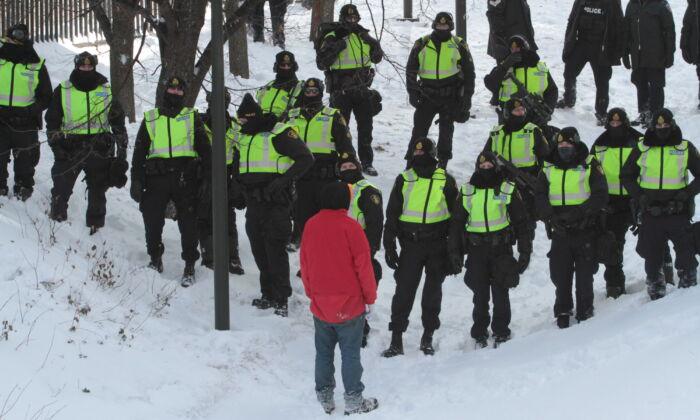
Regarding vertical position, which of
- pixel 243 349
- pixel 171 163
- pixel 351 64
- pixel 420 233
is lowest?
pixel 243 349

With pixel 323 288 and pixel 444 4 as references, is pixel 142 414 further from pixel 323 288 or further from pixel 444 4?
pixel 444 4

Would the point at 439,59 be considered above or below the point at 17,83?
above

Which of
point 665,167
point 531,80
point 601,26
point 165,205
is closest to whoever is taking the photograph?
point 665,167

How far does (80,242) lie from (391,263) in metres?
3.17

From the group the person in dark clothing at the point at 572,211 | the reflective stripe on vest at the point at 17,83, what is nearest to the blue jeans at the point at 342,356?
the person in dark clothing at the point at 572,211

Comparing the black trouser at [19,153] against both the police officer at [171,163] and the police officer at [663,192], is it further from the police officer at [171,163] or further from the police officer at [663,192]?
the police officer at [663,192]

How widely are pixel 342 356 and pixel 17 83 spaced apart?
5.04 m

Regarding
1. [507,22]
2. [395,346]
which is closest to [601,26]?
[507,22]

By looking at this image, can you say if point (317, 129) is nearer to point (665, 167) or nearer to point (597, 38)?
point (665, 167)

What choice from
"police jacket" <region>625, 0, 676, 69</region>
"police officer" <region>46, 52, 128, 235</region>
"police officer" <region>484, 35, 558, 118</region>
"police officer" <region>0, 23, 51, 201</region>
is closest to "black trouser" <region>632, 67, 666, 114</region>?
"police jacket" <region>625, 0, 676, 69</region>

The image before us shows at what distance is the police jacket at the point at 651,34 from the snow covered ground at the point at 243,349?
4259mm

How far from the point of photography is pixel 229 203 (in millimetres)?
11391

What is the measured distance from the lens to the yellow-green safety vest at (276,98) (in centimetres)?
1204

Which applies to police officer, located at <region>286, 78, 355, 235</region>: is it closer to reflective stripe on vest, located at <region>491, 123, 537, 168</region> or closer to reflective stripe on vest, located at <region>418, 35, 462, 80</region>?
reflective stripe on vest, located at <region>491, 123, 537, 168</region>
